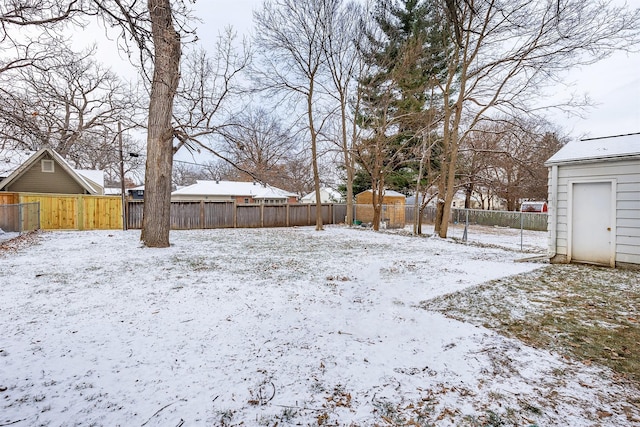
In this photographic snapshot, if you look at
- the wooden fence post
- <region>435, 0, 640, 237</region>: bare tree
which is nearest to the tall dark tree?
<region>435, 0, 640, 237</region>: bare tree

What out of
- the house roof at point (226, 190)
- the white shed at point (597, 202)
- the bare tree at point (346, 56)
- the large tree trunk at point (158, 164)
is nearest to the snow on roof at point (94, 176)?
the house roof at point (226, 190)

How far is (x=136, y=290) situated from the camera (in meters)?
4.50

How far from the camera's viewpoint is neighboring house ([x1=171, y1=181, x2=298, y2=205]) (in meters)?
24.8

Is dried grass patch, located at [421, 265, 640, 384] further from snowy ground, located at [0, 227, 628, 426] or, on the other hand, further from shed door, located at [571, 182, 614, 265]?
shed door, located at [571, 182, 614, 265]

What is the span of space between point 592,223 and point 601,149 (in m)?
1.55

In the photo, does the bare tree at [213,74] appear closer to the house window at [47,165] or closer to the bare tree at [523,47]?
the bare tree at [523,47]

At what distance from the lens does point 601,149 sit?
21.2 feet

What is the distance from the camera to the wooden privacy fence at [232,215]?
14.7 metres

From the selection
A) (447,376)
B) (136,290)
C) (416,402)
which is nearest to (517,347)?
(447,376)

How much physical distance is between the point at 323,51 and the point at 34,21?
12.2 meters

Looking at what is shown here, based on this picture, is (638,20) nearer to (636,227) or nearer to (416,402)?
(636,227)

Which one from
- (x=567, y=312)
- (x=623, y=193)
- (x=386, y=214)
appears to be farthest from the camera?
(x=386, y=214)

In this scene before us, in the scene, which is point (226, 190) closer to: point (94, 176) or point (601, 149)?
point (94, 176)

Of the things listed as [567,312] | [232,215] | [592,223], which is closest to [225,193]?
[232,215]
